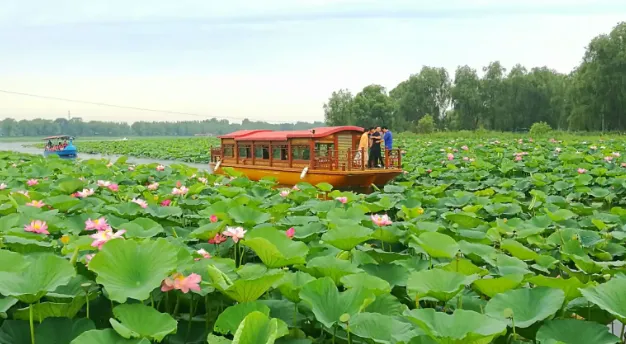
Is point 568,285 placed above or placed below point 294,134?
below

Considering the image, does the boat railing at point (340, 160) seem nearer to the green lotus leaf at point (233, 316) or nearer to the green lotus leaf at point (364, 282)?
the green lotus leaf at point (364, 282)

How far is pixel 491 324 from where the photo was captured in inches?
49.6

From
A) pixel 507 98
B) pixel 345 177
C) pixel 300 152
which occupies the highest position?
pixel 507 98

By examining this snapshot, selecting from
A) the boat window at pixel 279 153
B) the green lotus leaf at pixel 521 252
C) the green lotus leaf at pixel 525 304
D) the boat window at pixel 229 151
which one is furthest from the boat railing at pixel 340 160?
the green lotus leaf at pixel 525 304

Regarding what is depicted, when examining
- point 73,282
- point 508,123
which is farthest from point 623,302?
point 508,123

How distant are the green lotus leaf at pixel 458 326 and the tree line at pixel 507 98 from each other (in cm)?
3016

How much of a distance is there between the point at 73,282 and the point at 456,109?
4165cm

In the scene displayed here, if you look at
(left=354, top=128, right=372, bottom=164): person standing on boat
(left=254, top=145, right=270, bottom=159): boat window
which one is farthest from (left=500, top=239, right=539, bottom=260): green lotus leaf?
(left=254, top=145, right=270, bottom=159): boat window

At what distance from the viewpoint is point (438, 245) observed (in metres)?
2.03

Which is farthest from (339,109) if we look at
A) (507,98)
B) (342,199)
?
(342,199)

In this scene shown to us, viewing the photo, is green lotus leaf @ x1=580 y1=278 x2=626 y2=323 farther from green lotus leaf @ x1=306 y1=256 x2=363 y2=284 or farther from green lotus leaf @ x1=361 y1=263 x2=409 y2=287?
green lotus leaf @ x1=306 y1=256 x2=363 y2=284

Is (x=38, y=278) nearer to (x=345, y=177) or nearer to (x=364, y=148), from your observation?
(x=345, y=177)

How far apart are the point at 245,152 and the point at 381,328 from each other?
10.4m

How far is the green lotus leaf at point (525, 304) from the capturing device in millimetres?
1427
